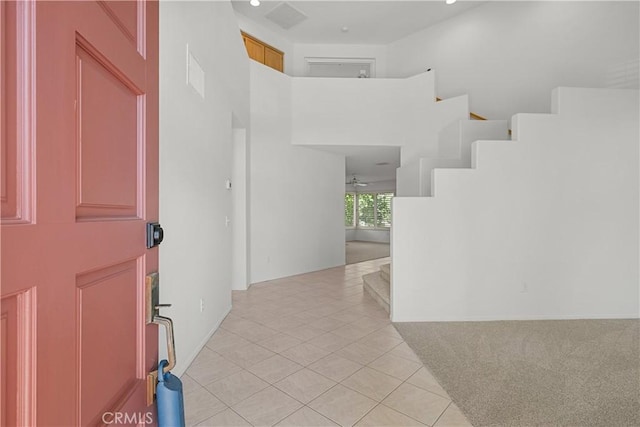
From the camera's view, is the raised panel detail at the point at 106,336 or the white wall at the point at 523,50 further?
the white wall at the point at 523,50

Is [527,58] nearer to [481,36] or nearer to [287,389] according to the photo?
[481,36]

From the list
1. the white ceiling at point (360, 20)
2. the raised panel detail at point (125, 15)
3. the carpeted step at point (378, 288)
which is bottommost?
the carpeted step at point (378, 288)

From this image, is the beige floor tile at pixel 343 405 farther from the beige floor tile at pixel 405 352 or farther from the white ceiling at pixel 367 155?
the white ceiling at pixel 367 155

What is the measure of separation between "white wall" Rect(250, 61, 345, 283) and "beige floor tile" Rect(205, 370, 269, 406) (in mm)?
2921

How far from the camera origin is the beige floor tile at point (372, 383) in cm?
209

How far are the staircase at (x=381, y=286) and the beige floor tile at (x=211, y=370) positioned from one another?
2.02 m

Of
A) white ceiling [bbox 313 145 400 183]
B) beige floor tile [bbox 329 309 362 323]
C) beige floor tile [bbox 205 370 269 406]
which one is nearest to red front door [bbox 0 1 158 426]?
beige floor tile [bbox 205 370 269 406]

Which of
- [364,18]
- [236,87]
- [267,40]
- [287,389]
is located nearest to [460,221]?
[287,389]

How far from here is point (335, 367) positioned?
7.98 ft

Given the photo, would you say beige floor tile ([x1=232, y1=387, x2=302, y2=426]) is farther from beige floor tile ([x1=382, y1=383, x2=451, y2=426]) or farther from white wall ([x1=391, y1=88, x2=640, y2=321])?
white wall ([x1=391, y1=88, x2=640, y2=321])

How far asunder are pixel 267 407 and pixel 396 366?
1.07 metres

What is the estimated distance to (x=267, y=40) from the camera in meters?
6.54

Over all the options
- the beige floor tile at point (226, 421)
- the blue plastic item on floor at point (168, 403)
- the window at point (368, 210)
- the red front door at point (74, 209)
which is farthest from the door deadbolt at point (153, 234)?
the window at point (368, 210)

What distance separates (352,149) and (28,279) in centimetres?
591
